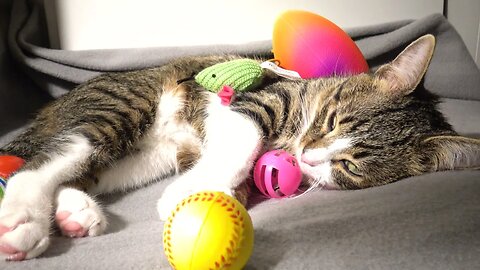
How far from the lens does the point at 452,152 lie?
1.31 meters

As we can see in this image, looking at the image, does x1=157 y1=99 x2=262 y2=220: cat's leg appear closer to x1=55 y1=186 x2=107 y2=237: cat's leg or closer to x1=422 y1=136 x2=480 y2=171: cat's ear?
x1=55 y1=186 x2=107 y2=237: cat's leg

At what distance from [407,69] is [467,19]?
1.65m

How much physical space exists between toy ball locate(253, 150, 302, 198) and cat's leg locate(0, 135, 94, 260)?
0.52 m

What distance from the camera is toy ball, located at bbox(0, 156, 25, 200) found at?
126cm

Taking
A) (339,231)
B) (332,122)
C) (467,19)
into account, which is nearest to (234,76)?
(332,122)

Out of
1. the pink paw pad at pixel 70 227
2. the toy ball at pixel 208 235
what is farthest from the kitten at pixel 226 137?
the toy ball at pixel 208 235

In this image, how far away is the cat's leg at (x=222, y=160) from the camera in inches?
47.3

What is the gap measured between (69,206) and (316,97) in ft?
2.76

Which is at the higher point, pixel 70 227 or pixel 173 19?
pixel 173 19

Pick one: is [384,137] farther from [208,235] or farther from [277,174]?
[208,235]

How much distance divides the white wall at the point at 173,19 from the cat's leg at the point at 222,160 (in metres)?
1.05

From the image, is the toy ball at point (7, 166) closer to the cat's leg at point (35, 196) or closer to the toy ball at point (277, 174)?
the cat's leg at point (35, 196)

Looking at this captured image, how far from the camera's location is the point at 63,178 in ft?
4.13

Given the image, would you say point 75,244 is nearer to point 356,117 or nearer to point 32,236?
point 32,236
